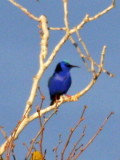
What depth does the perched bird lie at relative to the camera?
1252cm

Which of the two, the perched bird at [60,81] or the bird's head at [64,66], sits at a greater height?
the bird's head at [64,66]

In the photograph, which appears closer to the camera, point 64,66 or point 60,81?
point 60,81

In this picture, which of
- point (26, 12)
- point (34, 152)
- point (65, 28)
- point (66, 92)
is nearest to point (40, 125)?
point (34, 152)

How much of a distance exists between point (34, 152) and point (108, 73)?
1.71m

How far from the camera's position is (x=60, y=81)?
1284 centimetres

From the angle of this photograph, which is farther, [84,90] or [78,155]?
[84,90]

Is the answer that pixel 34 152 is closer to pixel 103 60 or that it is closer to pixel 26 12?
pixel 103 60

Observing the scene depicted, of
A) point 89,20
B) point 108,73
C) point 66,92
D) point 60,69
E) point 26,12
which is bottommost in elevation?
point 108,73

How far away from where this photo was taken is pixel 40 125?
20.4 feet

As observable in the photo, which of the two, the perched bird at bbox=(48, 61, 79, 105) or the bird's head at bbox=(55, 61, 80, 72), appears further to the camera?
the bird's head at bbox=(55, 61, 80, 72)

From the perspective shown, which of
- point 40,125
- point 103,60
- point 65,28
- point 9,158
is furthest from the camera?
point 65,28

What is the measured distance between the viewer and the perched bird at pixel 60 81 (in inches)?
493

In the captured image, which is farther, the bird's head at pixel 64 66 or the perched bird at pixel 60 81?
the bird's head at pixel 64 66

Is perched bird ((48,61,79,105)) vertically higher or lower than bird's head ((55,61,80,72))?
lower
